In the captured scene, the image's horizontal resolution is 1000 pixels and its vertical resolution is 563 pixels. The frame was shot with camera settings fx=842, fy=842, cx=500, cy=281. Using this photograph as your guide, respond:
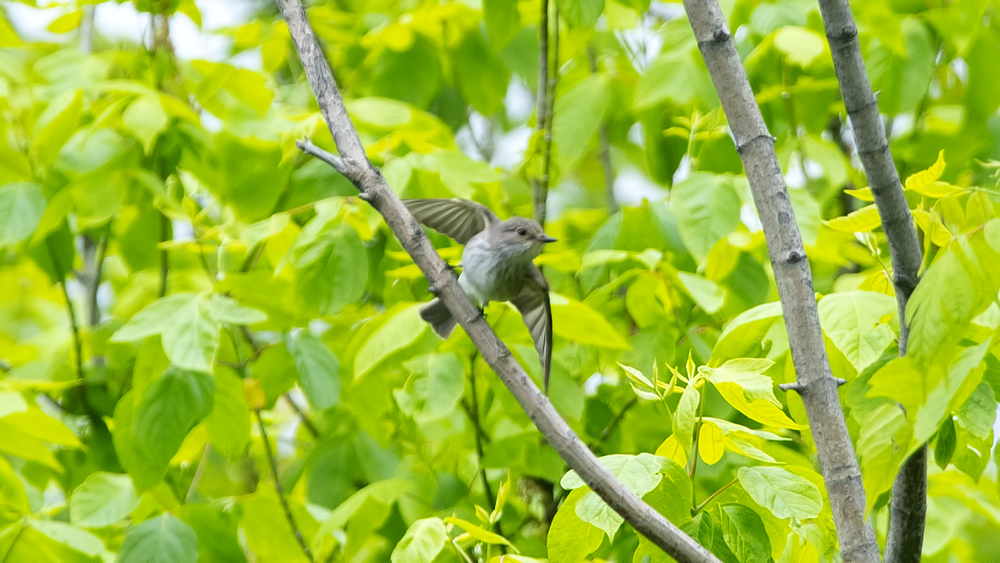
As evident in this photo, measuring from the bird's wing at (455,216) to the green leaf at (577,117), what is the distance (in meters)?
0.37

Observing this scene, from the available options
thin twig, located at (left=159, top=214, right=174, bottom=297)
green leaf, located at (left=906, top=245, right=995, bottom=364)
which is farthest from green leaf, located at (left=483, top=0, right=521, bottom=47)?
green leaf, located at (left=906, top=245, right=995, bottom=364)

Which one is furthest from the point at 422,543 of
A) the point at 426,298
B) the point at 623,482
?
the point at 426,298

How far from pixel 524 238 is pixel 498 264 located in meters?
0.13

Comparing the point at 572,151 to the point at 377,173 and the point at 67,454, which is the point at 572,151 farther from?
the point at 67,454

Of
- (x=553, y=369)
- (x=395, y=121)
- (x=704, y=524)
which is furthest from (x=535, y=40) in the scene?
(x=704, y=524)

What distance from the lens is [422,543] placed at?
Result: 1739mm

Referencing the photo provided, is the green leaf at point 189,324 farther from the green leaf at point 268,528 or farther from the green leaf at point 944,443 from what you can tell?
the green leaf at point 944,443

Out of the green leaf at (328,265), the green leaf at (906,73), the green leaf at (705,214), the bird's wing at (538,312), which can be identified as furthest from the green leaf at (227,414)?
the green leaf at (906,73)

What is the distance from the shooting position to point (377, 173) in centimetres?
180

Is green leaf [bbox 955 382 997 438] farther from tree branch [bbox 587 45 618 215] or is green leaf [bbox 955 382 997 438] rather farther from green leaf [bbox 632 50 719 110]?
tree branch [bbox 587 45 618 215]

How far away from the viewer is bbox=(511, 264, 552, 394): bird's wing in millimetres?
2441

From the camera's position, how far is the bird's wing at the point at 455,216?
9.23ft

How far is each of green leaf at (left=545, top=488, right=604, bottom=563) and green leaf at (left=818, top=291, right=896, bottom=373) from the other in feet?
2.00

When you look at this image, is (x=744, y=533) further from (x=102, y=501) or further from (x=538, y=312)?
(x=102, y=501)
